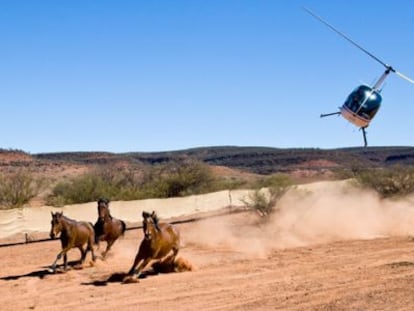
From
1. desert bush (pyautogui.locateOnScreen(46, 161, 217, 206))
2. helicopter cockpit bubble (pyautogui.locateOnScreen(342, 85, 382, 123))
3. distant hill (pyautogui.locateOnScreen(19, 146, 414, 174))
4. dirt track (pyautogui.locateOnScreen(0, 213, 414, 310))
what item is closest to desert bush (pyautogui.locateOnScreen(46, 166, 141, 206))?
desert bush (pyautogui.locateOnScreen(46, 161, 217, 206))

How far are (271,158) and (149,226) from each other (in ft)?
385

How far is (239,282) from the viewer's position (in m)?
15.9

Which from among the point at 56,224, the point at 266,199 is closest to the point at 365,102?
the point at 56,224

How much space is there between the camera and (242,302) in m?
13.5

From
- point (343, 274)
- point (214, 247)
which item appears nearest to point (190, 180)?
point (214, 247)

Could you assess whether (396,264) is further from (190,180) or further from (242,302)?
(190,180)

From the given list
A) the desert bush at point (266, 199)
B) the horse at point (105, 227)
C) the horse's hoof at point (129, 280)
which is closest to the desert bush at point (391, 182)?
the desert bush at point (266, 199)

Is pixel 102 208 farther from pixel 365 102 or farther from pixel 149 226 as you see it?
pixel 365 102

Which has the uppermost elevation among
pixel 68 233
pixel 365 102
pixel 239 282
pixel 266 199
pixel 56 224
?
pixel 365 102

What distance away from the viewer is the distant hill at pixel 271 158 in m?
123

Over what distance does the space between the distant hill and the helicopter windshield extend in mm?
96215

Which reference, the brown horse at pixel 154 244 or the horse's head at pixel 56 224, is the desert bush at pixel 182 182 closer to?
the horse's head at pixel 56 224

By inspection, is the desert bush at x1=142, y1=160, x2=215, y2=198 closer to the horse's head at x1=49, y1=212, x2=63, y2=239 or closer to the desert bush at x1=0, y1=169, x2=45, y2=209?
the desert bush at x1=0, y1=169, x2=45, y2=209

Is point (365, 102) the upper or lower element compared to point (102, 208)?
upper
